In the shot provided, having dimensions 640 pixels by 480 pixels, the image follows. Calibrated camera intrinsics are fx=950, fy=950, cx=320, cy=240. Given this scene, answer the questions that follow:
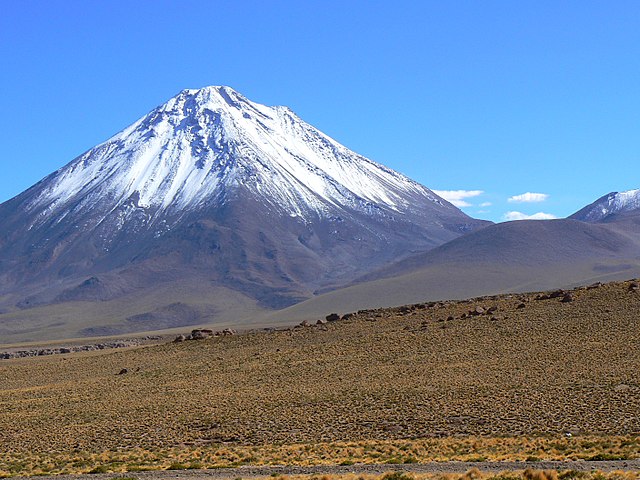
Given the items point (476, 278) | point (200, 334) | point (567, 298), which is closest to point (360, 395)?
point (567, 298)

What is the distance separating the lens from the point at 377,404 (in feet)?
121

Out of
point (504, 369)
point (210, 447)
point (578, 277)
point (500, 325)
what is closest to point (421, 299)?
point (578, 277)

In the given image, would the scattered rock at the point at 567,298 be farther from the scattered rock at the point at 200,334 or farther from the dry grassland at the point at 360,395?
the scattered rock at the point at 200,334

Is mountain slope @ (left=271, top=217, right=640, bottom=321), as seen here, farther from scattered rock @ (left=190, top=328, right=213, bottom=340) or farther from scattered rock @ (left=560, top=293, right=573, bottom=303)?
scattered rock @ (left=560, top=293, right=573, bottom=303)

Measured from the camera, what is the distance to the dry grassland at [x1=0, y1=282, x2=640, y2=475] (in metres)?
28.9

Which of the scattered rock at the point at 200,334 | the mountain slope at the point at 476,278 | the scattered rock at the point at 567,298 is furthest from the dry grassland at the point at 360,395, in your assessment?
the mountain slope at the point at 476,278

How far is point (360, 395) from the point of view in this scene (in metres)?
38.6

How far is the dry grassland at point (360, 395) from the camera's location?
94.7 feet

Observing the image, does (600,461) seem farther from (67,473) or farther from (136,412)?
(136,412)

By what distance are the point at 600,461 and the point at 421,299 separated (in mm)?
131957

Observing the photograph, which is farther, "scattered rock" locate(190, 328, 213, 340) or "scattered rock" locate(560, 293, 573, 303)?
"scattered rock" locate(190, 328, 213, 340)

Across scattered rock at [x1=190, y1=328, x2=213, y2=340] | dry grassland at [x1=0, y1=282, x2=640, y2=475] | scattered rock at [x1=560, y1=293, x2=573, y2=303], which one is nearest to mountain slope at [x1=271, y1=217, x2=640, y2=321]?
scattered rock at [x1=190, y1=328, x2=213, y2=340]

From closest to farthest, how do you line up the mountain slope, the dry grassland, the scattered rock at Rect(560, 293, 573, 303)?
the dry grassland < the scattered rock at Rect(560, 293, 573, 303) < the mountain slope

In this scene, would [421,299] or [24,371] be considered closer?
[24,371]
